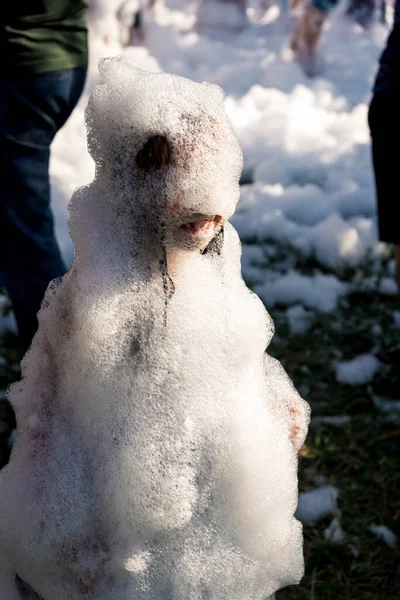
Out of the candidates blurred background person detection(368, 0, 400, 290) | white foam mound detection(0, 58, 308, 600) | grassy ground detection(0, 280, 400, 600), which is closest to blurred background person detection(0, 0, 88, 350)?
grassy ground detection(0, 280, 400, 600)

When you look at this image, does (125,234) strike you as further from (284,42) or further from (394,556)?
(284,42)

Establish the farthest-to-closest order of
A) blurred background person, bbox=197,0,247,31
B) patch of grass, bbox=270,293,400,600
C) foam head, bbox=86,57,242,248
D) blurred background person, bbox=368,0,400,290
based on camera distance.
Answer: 1. blurred background person, bbox=197,0,247,31
2. blurred background person, bbox=368,0,400,290
3. patch of grass, bbox=270,293,400,600
4. foam head, bbox=86,57,242,248

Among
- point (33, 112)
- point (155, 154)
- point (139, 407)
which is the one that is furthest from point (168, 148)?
point (33, 112)

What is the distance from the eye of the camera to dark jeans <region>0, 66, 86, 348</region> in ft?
6.38

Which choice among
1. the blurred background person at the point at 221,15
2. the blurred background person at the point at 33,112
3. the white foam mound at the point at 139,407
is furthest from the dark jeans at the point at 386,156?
the blurred background person at the point at 221,15

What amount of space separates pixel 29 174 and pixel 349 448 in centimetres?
115

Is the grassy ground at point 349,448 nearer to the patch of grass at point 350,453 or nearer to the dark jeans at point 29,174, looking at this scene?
the patch of grass at point 350,453

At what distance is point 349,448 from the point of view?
2.13m

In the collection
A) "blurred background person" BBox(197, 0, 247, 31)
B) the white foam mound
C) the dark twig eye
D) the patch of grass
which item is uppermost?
the dark twig eye

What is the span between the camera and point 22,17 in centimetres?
191

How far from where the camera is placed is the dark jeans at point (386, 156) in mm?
2094

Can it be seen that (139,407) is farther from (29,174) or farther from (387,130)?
(387,130)

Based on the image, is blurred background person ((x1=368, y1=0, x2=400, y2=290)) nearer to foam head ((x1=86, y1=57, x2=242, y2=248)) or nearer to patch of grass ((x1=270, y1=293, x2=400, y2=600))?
patch of grass ((x1=270, y1=293, x2=400, y2=600))

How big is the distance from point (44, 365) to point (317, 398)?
1497mm
